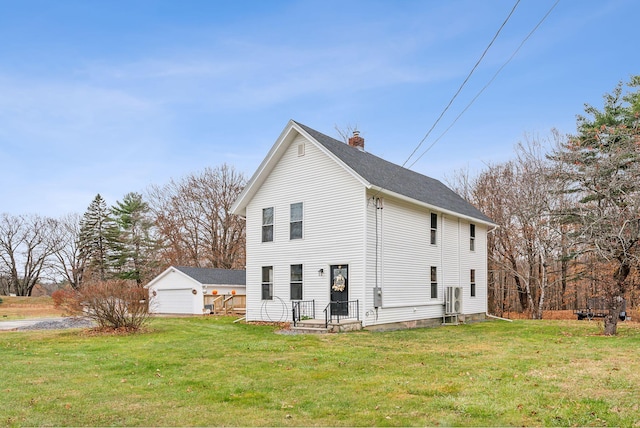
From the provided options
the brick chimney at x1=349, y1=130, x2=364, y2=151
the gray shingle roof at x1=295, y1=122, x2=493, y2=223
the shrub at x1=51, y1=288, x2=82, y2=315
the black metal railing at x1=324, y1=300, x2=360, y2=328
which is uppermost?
the brick chimney at x1=349, y1=130, x2=364, y2=151

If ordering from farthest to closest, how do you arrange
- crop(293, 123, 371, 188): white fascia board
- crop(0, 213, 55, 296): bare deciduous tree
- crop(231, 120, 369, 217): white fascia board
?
crop(0, 213, 55, 296): bare deciduous tree
crop(231, 120, 369, 217): white fascia board
crop(293, 123, 371, 188): white fascia board

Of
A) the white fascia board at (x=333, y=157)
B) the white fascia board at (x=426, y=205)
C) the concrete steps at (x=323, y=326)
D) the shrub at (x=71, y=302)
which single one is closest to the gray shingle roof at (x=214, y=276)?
the shrub at (x=71, y=302)

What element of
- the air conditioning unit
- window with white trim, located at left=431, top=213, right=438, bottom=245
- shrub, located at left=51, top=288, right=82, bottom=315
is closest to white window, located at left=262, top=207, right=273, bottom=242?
window with white trim, located at left=431, top=213, right=438, bottom=245

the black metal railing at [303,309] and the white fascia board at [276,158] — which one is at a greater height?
the white fascia board at [276,158]

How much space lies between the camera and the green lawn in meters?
5.77

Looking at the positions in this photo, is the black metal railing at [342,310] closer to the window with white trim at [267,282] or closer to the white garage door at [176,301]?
the window with white trim at [267,282]

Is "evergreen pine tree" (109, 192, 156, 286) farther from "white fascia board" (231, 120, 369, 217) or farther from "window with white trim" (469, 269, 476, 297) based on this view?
"window with white trim" (469, 269, 476, 297)

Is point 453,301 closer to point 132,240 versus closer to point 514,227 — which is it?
point 514,227

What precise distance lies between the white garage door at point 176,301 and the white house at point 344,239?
A: 8.16 metres

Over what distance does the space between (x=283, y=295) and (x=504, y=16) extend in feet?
40.1

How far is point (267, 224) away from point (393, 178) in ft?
16.9

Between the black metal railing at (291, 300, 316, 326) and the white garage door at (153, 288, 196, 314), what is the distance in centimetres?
1057

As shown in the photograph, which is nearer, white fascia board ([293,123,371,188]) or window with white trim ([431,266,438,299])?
white fascia board ([293,123,371,188])

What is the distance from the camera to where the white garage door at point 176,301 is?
26.9 m
